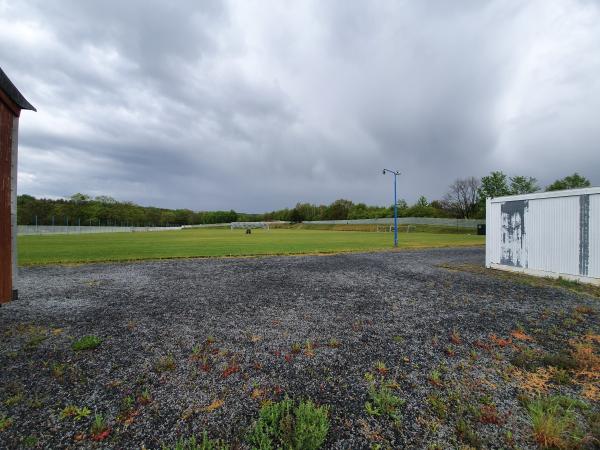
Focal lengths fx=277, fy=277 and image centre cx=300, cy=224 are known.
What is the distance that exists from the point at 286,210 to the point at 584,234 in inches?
5506

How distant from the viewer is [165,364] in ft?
13.4

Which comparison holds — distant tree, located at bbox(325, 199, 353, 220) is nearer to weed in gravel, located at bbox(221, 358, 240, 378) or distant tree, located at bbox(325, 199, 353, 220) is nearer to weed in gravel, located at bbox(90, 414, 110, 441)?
weed in gravel, located at bbox(221, 358, 240, 378)

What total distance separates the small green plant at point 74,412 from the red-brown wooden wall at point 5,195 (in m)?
4.36

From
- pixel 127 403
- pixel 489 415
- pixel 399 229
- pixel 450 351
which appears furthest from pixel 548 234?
pixel 399 229

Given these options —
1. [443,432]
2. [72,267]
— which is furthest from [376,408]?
[72,267]

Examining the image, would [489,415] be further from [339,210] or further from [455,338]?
[339,210]

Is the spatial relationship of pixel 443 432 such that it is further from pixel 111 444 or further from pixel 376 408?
pixel 111 444

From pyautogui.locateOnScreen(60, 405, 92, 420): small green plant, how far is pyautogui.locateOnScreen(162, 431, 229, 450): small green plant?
1.19 meters

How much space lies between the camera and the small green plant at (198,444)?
2.58 metres

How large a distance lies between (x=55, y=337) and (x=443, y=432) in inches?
250

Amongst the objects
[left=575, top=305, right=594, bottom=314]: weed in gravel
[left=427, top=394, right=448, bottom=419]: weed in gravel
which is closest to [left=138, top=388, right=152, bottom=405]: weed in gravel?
[left=427, top=394, right=448, bottom=419]: weed in gravel

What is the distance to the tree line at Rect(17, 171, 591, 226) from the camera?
70625 mm

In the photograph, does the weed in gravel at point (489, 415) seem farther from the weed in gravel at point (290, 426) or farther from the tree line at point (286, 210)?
the tree line at point (286, 210)

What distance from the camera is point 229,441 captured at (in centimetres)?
271
